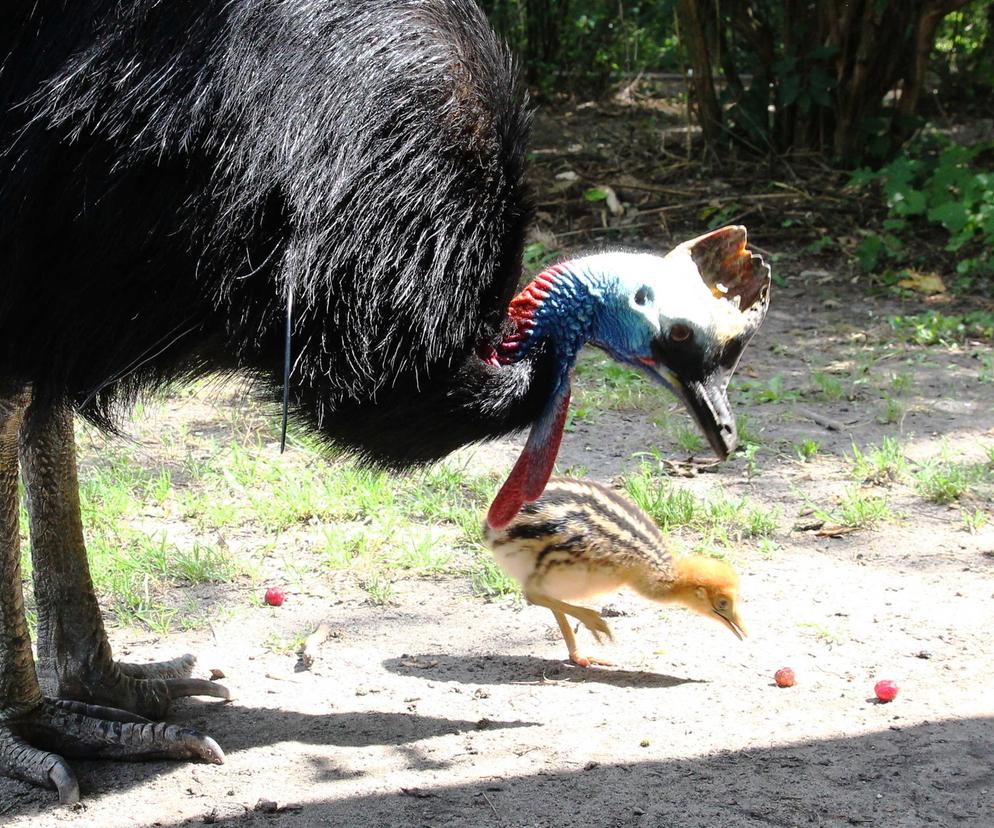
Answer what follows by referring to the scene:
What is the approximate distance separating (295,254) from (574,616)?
151cm

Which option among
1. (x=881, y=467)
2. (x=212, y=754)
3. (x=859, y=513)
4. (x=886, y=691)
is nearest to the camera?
(x=212, y=754)

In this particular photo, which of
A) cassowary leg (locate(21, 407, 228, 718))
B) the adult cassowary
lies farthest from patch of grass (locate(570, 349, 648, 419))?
cassowary leg (locate(21, 407, 228, 718))

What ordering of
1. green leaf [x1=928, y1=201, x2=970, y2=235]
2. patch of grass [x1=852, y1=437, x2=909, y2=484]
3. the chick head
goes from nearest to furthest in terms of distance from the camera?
1. the chick head
2. patch of grass [x1=852, y1=437, x2=909, y2=484]
3. green leaf [x1=928, y1=201, x2=970, y2=235]

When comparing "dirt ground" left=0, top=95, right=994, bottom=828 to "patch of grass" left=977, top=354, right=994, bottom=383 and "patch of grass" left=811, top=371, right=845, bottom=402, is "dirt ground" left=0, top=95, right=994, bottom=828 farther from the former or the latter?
"patch of grass" left=977, top=354, right=994, bottom=383

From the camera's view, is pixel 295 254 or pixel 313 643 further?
pixel 313 643

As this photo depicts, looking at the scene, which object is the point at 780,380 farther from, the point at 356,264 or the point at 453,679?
the point at 356,264

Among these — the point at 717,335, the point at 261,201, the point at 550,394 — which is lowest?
the point at 550,394

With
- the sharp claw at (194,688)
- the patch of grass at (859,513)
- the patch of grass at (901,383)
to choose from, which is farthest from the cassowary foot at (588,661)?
the patch of grass at (901,383)

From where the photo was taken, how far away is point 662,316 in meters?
3.03

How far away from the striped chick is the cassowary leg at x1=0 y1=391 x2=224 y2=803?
0.97 metres

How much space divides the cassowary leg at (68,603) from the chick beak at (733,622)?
4.44ft

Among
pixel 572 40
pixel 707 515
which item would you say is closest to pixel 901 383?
pixel 707 515

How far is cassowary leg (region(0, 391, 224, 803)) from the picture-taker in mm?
3109

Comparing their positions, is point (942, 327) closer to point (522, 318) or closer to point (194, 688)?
point (522, 318)
